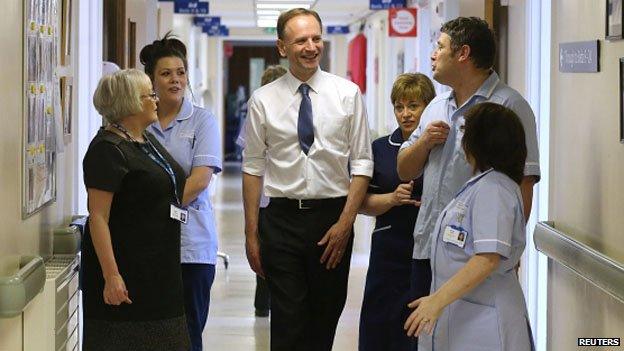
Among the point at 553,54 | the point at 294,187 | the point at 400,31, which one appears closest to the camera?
the point at 294,187

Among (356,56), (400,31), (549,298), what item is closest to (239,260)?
(400,31)

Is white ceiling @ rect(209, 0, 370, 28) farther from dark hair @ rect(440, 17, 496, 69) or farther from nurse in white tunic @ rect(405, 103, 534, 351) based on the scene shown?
nurse in white tunic @ rect(405, 103, 534, 351)

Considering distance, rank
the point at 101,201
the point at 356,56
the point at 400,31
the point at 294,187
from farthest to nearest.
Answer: the point at 356,56, the point at 400,31, the point at 294,187, the point at 101,201

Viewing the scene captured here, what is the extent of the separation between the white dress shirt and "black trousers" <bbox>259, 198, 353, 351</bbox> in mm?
77

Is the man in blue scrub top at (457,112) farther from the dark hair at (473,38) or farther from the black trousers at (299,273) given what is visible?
the black trousers at (299,273)

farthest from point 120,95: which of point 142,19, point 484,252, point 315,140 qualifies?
point 142,19

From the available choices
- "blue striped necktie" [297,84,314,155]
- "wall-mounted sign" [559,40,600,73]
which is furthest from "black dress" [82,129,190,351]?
"wall-mounted sign" [559,40,600,73]

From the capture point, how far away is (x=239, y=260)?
10523 millimetres

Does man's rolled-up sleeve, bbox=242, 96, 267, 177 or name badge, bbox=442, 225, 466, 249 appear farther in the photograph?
man's rolled-up sleeve, bbox=242, 96, 267, 177

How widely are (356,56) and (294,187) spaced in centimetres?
1511

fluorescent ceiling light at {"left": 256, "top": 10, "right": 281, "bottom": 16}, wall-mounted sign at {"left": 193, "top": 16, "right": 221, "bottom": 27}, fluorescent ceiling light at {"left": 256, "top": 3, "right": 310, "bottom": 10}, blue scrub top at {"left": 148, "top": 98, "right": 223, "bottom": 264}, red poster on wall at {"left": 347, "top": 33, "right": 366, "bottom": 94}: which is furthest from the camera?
wall-mounted sign at {"left": 193, "top": 16, "right": 221, "bottom": 27}

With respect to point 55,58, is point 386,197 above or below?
below

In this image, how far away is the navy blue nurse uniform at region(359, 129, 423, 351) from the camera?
14.3 ft

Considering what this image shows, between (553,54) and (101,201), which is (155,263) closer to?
(101,201)
